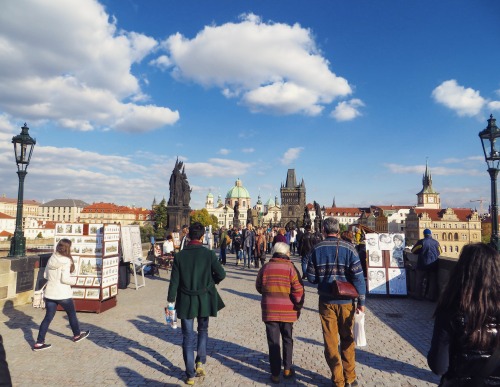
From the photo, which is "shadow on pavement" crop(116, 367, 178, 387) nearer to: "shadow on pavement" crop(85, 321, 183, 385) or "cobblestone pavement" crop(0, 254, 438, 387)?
"cobblestone pavement" crop(0, 254, 438, 387)

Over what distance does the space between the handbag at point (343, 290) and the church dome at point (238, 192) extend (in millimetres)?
166150

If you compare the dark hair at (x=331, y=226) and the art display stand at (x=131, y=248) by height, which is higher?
the dark hair at (x=331, y=226)

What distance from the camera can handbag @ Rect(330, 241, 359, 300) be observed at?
4359 millimetres

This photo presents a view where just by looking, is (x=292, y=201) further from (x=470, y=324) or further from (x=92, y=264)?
(x=470, y=324)

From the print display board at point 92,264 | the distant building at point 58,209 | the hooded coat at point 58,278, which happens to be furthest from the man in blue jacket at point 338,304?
the distant building at point 58,209

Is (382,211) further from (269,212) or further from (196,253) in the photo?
(196,253)

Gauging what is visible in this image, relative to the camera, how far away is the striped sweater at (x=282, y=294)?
4781 mm

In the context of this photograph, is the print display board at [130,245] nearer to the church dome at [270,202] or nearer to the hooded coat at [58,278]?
the hooded coat at [58,278]

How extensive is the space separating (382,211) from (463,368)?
135246 millimetres

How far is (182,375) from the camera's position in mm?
4875

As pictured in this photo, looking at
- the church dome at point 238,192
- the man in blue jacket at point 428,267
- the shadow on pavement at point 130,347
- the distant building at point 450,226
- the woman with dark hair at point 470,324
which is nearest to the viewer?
the woman with dark hair at point 470,324

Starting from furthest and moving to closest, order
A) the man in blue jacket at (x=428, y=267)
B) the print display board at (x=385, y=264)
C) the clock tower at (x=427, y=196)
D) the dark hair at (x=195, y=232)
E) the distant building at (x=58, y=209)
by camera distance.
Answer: the distant building at (x=58, y=209) < the clock tower at (x=427, y=196) < the print display board at (x=385, y=264) < the man in blue jacket at (x=428, y=267) < the dark hair at (x=195, y=232)

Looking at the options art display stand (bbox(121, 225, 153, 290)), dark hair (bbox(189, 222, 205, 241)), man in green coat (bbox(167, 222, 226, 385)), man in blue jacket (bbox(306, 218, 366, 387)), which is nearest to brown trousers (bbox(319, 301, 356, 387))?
man in blue jacket (bbox(306, 218, 366, 387))

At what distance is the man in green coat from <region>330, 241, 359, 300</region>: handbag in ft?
4.90
